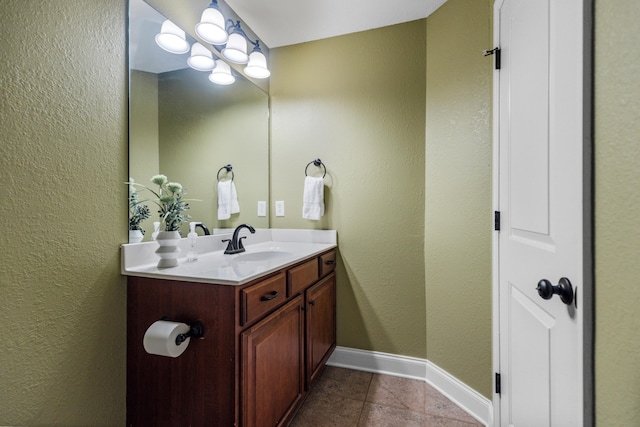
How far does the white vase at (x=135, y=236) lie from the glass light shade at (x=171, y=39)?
0.91m

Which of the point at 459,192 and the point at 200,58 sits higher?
the point at 200,58

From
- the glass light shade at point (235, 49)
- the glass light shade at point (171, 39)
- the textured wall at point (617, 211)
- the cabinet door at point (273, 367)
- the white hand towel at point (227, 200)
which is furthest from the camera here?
the white hand towel at point (227, 200)

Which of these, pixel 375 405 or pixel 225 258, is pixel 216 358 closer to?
pixel 225 258

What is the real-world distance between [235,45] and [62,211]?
134 cm

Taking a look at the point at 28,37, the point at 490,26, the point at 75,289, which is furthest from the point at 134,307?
the point at 490,26

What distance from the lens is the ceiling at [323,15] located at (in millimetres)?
1791

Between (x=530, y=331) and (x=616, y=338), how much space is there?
0.44m

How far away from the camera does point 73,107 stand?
0.99 metres

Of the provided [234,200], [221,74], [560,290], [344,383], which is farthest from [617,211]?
[221,74]

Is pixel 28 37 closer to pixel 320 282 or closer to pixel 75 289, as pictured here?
pixel 75 289

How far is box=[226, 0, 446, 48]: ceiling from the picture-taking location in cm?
179

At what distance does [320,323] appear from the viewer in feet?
5.82

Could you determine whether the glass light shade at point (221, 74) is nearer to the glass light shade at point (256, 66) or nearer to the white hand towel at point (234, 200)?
the glass light shade at point (256, 66)

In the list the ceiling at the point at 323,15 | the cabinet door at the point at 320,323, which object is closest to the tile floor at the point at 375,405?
the cabinet door at the point at 320,323
